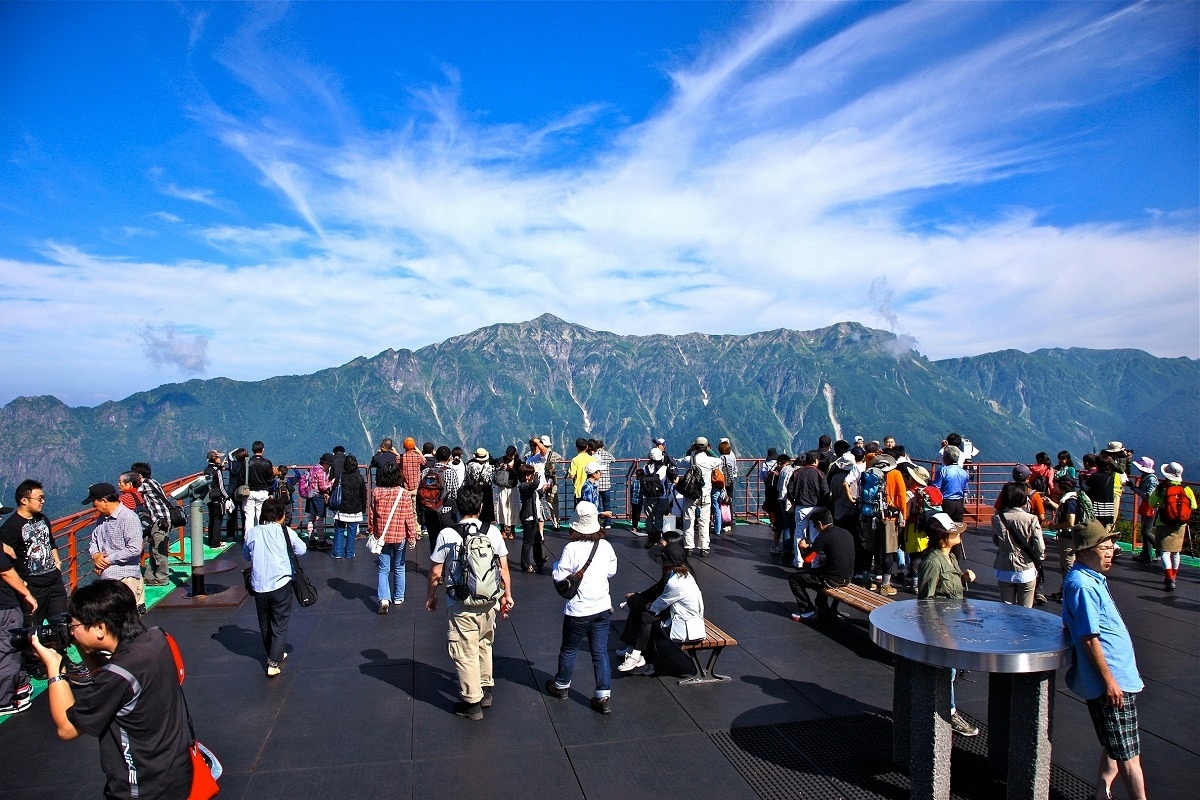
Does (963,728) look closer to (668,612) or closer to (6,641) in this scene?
(668,612)

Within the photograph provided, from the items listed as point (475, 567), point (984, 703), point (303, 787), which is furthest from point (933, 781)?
point (303, 787)

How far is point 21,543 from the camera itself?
6012mm

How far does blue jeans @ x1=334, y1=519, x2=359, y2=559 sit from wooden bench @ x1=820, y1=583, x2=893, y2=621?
24.8 feet

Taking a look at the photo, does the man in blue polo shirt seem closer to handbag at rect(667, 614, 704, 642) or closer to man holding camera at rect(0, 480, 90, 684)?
handbag at rect(667, 614, 704, 642)

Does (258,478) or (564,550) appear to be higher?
(564,550)

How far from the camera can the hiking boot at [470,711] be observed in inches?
233

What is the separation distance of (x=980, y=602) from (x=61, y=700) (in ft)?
18.7

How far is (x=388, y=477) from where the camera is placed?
8.64 metres

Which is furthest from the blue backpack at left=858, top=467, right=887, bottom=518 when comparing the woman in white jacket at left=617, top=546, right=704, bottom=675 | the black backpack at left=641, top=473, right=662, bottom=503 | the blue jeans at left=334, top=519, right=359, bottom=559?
the blue jeans at left=334, top=519, right=359, bottom=559

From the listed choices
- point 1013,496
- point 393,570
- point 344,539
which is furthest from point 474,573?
point 344,539

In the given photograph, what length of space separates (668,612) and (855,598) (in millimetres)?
2310

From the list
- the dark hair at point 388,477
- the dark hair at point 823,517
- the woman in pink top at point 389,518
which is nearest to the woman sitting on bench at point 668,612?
the dark hair at point 823,517

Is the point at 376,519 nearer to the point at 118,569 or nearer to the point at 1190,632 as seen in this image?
the point at 118,569

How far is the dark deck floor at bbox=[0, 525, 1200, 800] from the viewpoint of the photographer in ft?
16.1
